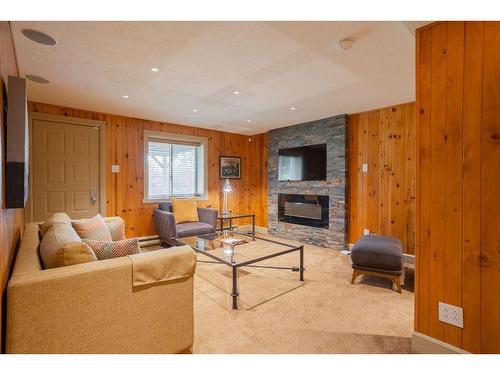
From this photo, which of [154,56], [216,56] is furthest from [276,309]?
[154,56]

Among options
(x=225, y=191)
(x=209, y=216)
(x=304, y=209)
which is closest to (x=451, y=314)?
A: (x=304, y=209)

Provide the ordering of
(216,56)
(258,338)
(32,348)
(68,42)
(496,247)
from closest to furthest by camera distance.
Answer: (32,348) → (496,247) → (258,338) → (68,42) → (216,56)

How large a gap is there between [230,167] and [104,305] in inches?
181

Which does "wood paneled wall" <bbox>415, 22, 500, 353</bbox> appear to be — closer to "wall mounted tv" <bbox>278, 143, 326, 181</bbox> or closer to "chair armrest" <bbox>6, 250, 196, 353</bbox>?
"chair armrest" <bbox>6, 250, 196, 353</bbox>

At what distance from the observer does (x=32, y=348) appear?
1.19m

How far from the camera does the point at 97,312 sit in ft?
4.42

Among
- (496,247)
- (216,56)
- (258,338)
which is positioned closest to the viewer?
(496,247)

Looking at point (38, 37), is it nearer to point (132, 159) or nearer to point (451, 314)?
point (132, 159)

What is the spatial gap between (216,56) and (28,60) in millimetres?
1768

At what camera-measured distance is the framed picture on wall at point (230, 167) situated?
5.68m

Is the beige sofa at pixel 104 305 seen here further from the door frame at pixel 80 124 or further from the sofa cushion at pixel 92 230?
the door frame at pixel 80 124

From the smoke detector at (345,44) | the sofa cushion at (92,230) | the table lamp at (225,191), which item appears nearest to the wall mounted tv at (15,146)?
the sofa cushion at (92,230)

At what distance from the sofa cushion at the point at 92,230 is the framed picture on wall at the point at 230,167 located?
10.4 feet
